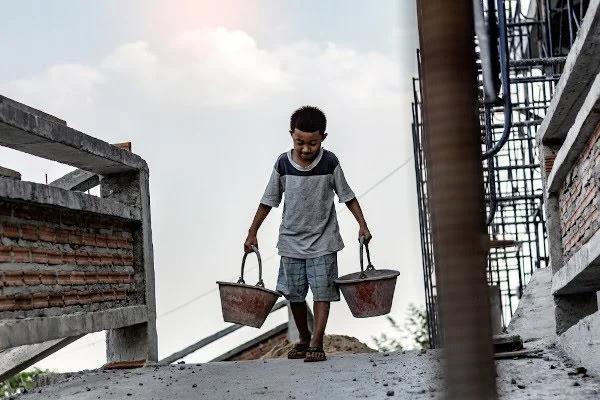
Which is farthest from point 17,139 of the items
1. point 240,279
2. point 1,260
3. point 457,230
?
point 457,230

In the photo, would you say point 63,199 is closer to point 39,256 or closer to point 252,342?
point 39,256

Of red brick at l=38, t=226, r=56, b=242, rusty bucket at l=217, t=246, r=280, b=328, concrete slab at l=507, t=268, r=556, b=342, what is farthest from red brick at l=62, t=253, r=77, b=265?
concrete slab at l=507, t=268, r=556, b=342

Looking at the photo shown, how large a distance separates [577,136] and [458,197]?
4382 mm

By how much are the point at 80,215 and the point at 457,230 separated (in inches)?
245

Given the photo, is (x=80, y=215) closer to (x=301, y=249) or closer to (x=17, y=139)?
(x=17, y=139)

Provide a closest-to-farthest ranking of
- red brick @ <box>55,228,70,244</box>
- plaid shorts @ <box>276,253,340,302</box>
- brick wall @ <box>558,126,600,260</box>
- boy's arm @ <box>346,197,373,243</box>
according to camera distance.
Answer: brick wall @ <box>558,126,600,260</box> → boy's arm @ <box>346,197,373,243</box> → plaid shorts @ <box>276,253,340,302</box> → red brick @ <box>55,228,70,244</box>

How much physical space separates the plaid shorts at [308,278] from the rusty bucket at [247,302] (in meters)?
0.33

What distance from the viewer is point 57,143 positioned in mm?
6613

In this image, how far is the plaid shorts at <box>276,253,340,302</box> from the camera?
6281 millimetres

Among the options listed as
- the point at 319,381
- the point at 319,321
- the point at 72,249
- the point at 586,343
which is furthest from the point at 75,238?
the point at 586,343

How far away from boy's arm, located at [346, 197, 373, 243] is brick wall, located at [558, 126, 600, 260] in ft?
4.43

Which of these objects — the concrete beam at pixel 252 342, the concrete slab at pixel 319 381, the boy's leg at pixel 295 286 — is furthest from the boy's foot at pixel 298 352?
the concrete beam at pixel 252 342

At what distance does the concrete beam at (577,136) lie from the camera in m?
4.73

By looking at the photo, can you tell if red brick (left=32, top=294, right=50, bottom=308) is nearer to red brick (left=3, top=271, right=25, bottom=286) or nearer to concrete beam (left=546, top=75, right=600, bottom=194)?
red brick (left=3, top=271, right=25, bottom=286)
